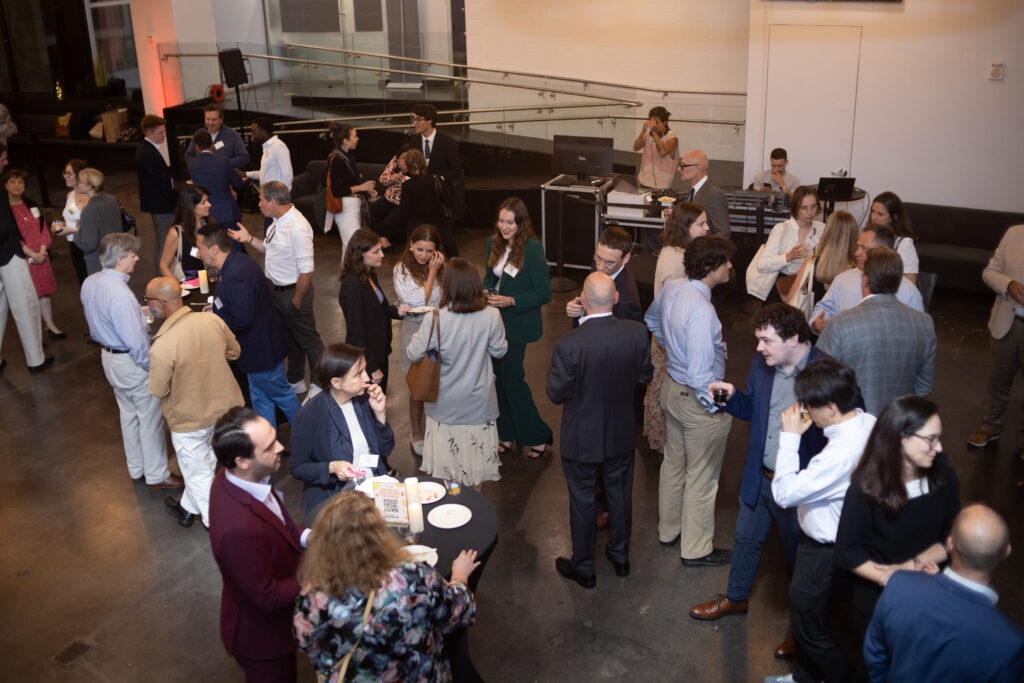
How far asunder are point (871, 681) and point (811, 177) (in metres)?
7.27

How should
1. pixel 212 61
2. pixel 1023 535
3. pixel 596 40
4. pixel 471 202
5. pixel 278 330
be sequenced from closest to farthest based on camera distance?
pixel 1023 535 → pixel 278 330 → pixel 471 202 → pixel 596 40 → pixel 212 61

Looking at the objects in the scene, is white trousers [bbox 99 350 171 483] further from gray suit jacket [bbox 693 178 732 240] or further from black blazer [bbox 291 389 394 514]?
gray suit jacket [bbox 693 178 732 240]

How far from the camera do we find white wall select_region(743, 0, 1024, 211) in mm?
8242

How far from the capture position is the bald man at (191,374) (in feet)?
15.1

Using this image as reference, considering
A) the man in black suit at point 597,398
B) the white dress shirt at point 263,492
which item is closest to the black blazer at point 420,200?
the man in black suit at point 597,398

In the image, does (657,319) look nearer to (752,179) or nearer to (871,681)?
(871,681)

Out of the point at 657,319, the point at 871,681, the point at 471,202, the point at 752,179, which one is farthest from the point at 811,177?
the point at 871,681

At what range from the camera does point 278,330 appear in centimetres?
555

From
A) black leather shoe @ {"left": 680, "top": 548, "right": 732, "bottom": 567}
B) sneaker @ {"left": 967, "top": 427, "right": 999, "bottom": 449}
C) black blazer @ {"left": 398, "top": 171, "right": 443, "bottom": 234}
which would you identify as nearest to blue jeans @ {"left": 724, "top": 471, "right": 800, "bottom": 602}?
black leather shoe @ {"left": 680, "top": 548, "right": 732, "bottom": 567}

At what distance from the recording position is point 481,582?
4.56 m

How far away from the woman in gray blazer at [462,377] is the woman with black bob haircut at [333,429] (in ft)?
2.45

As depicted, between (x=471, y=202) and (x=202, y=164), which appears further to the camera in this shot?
(x=471, y=202)

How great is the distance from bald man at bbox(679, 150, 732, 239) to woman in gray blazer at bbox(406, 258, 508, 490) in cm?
269

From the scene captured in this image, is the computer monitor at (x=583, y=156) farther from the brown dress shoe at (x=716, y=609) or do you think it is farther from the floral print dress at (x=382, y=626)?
the floral print dress at (x=382, y=626)
